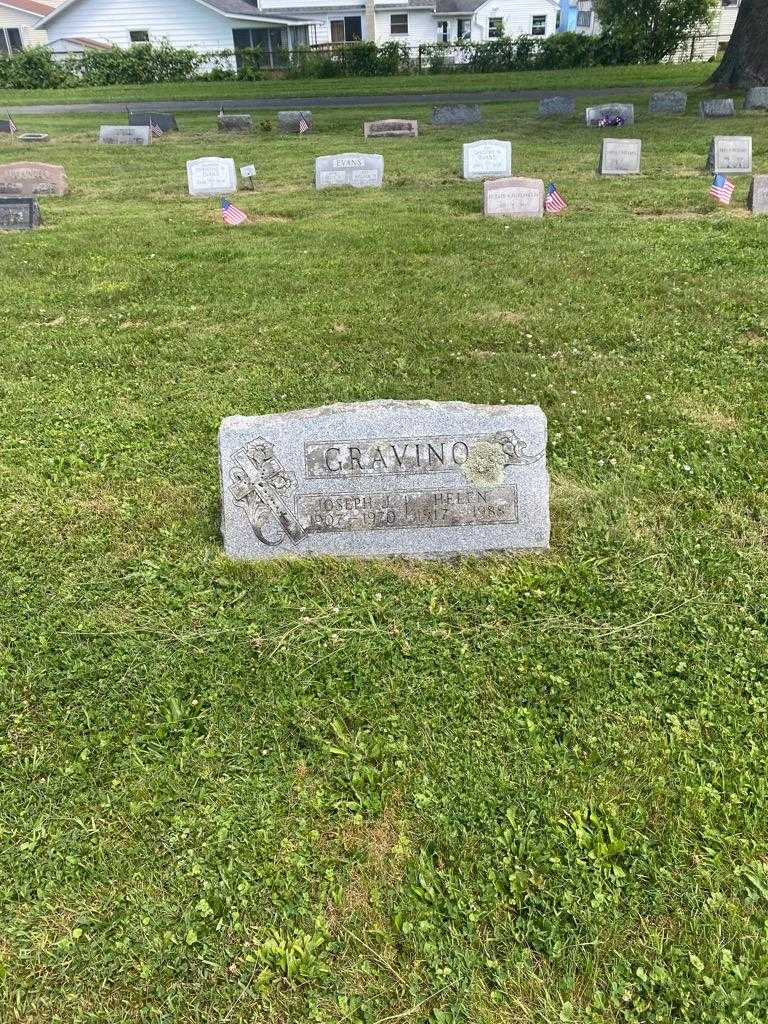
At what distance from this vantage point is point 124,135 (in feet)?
72.3

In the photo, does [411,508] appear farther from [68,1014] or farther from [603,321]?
[603,321]

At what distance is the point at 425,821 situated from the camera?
2980 mm

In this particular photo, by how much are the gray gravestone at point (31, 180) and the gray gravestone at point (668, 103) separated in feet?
57.0

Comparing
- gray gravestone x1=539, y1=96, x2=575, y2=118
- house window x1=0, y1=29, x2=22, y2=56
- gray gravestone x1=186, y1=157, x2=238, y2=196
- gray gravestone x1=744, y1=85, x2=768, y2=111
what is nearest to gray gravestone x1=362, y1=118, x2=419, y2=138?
gray gravestone x1=539, y1=96, x2=575, y2=118

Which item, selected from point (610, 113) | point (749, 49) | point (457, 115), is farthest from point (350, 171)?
point (749, 49)

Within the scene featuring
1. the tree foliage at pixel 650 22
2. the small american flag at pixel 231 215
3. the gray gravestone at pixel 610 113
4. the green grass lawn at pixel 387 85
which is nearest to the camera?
the small american flag at pixel 231 215

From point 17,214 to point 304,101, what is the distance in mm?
21250

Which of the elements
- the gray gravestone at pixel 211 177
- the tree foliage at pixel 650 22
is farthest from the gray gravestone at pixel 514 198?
the tree foliage at pixel 650 22

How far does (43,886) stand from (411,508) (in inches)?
100

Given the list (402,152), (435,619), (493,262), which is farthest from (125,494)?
(402,152)

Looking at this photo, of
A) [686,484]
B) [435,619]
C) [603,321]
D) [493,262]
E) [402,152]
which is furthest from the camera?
[402,152]

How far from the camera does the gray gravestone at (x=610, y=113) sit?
807 inches

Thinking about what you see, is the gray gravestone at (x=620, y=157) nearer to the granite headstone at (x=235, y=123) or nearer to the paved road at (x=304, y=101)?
the granite headstone at (x=235, y=123)

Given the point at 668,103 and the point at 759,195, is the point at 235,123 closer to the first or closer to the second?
the point at 668,103
